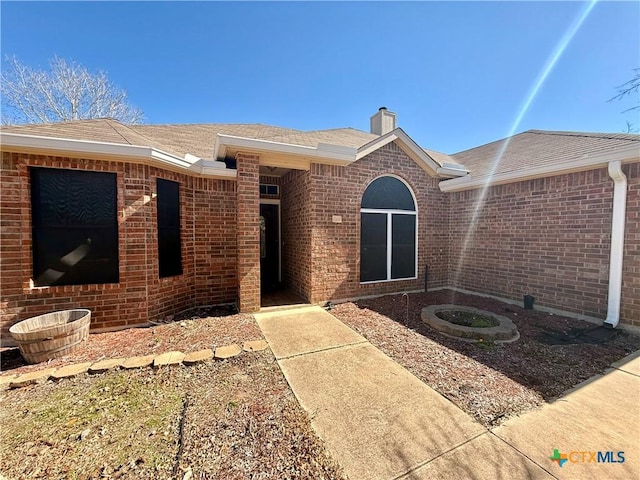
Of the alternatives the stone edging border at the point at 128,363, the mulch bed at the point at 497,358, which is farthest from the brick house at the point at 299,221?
the stone edging border at the point at 128,363

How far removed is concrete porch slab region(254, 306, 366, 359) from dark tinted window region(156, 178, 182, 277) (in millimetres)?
2153

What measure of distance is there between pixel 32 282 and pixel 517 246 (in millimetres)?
10079

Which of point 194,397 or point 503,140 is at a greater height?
point 503,140

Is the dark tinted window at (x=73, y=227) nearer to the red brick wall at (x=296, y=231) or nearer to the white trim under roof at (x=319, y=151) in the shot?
the white trim under roof at (x=319, y=151)

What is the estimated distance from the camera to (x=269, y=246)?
27.7 feet

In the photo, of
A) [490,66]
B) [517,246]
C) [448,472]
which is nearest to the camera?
[448,472]

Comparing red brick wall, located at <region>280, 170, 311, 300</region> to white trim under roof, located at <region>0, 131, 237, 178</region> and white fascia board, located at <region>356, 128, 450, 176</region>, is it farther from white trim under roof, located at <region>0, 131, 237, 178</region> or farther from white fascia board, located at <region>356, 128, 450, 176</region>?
white trim under roof, located at <region>0, 131, 237, 178</region>

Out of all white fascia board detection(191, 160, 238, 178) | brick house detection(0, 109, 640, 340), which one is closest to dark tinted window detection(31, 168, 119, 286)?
brick house detection(0, 109, 640, 340)

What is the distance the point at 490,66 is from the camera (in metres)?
7.02

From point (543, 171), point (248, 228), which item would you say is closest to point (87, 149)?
point (248, 228)

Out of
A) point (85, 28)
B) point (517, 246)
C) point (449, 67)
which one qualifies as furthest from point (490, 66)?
point (85, 28)

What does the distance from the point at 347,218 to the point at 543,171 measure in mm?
4359

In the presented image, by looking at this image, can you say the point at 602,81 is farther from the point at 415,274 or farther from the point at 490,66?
the point at 415,274

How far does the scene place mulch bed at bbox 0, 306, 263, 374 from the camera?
3658 mm
